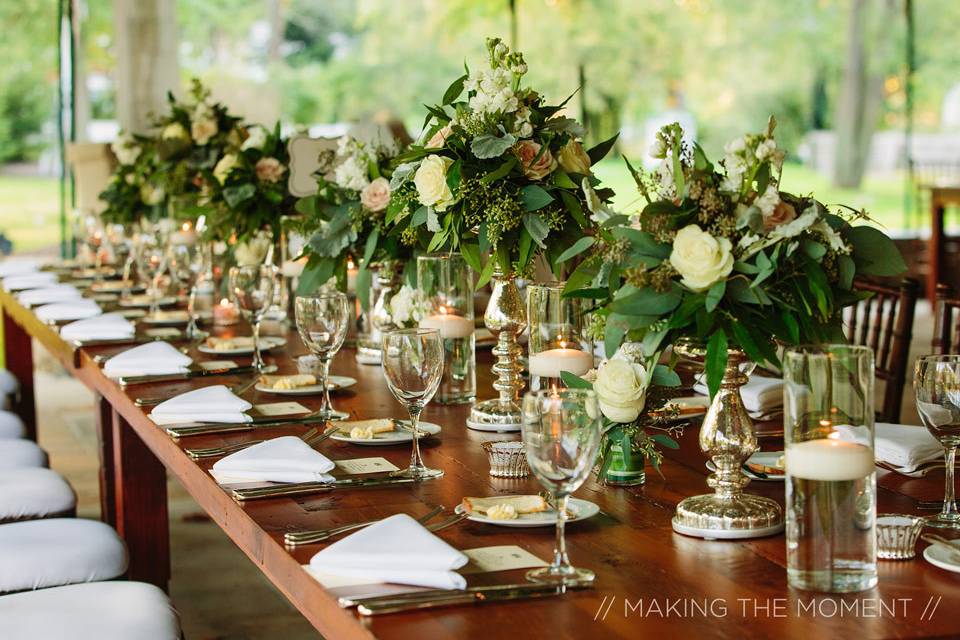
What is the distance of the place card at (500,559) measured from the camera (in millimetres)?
1556

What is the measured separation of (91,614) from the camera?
7.11ft

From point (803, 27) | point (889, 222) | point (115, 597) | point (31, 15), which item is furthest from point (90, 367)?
point (803, 27)

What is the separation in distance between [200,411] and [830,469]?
1.34 metres

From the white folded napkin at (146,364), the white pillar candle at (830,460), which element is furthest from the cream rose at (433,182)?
the white pillar candle at (830,460)

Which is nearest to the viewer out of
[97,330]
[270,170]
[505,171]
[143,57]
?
[505,171]

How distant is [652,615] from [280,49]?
1460 cm

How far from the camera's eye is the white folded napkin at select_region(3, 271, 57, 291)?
4.88 meters

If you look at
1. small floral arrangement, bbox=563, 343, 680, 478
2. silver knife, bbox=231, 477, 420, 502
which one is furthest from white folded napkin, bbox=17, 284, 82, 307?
small floral arrangement, bbox=563, 343, 680, 478

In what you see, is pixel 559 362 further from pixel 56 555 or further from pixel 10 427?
pixel 10 427

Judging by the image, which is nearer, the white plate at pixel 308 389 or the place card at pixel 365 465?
the place card at pixel 365 465

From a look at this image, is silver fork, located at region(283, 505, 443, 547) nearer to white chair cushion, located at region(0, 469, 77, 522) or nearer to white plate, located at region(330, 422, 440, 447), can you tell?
white plate, located at region(330, 422, 440, 447)

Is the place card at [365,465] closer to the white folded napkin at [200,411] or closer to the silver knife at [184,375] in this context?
the white folded napkin at [200,411]

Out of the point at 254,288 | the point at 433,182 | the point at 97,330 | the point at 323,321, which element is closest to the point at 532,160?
the point at 433,182

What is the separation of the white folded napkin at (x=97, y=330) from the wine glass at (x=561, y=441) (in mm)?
2244
